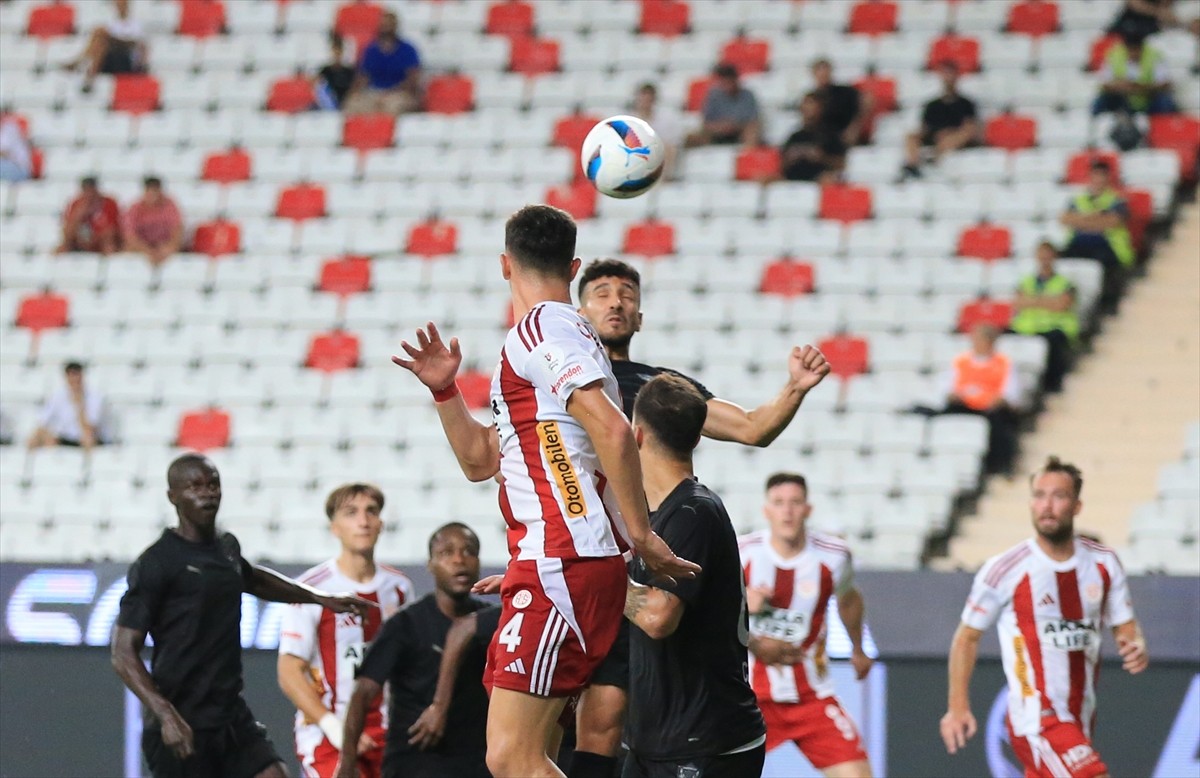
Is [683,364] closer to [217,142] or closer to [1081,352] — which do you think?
[1081,352]

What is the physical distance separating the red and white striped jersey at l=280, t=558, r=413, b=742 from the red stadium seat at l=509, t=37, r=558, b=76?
9358 mm

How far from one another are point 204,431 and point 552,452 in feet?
31.6

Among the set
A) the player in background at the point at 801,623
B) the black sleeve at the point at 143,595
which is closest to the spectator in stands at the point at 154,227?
the player in background at the point at 801,623

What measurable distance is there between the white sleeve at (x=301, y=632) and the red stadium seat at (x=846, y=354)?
5793 mm

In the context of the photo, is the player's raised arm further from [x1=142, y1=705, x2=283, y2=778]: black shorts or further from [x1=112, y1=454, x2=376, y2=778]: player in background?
[x1=142, y1=705, x2=283, y2=778]: black shorts

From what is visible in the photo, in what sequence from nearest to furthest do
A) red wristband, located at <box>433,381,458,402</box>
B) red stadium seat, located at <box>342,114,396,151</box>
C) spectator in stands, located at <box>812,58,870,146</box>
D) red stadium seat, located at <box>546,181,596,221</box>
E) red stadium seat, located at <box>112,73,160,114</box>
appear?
red wristband, located at <box>433,381,458,402</box>
red stadium seat, located at <box>546,181,596,221</box>
spectator in stands, located at <box>812,58,870,146</box>
red stadium seat, located at <box>342,114,396,151</box>
red stadium seat, located at <box>112,73,160,114</box>

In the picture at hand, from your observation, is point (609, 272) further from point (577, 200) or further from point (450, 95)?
point (450, 95)

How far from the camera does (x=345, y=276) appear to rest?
1622 centimetres

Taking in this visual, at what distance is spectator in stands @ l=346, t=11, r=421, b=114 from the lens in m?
18.0

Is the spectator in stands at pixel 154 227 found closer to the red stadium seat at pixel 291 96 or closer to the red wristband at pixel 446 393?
the red stadium seat at pixel 291 96

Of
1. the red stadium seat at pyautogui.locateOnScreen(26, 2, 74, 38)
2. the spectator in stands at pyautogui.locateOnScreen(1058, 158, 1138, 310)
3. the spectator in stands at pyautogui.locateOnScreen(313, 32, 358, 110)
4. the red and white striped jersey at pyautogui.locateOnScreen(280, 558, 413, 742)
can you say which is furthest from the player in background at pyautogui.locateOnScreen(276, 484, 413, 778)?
the red stadium seat at pyautogui.locateOnScreen(26, 2, 74, 38)

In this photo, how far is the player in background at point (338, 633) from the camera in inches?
363

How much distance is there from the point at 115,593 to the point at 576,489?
587cm

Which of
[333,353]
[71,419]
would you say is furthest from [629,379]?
[71,419]
